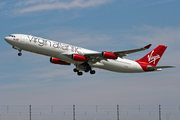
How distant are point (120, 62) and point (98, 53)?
6.66 meters

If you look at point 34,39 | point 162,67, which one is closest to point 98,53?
point 34,39

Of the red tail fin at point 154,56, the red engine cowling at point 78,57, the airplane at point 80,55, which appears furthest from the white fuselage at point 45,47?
the red tail fin at point 154,56

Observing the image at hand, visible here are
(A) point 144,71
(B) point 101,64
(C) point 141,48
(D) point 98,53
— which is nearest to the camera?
(C) point 141,48

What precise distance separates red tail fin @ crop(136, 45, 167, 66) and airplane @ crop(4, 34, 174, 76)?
1100 millimetres

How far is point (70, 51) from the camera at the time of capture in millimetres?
49844

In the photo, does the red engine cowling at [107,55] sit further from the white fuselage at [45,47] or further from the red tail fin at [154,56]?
the red tail fin at [154,56]

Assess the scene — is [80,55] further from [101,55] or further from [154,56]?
[154,56]

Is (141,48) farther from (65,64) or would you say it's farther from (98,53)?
(65,64)

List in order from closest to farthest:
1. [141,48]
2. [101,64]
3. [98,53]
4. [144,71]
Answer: [141,48] → [98,53] → [101,64] → [144,71]

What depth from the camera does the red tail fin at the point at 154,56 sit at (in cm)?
6026

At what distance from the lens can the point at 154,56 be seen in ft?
200

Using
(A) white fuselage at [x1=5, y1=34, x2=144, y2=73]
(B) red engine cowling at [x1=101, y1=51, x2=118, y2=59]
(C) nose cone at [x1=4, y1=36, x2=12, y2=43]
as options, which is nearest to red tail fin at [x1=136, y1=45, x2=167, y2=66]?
(A) white fuselage at [x1=5, y1=34, x2=144, y2=73]

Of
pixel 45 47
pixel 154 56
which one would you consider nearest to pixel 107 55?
pixel 45 47

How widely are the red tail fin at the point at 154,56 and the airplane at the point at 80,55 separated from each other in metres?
1.10
